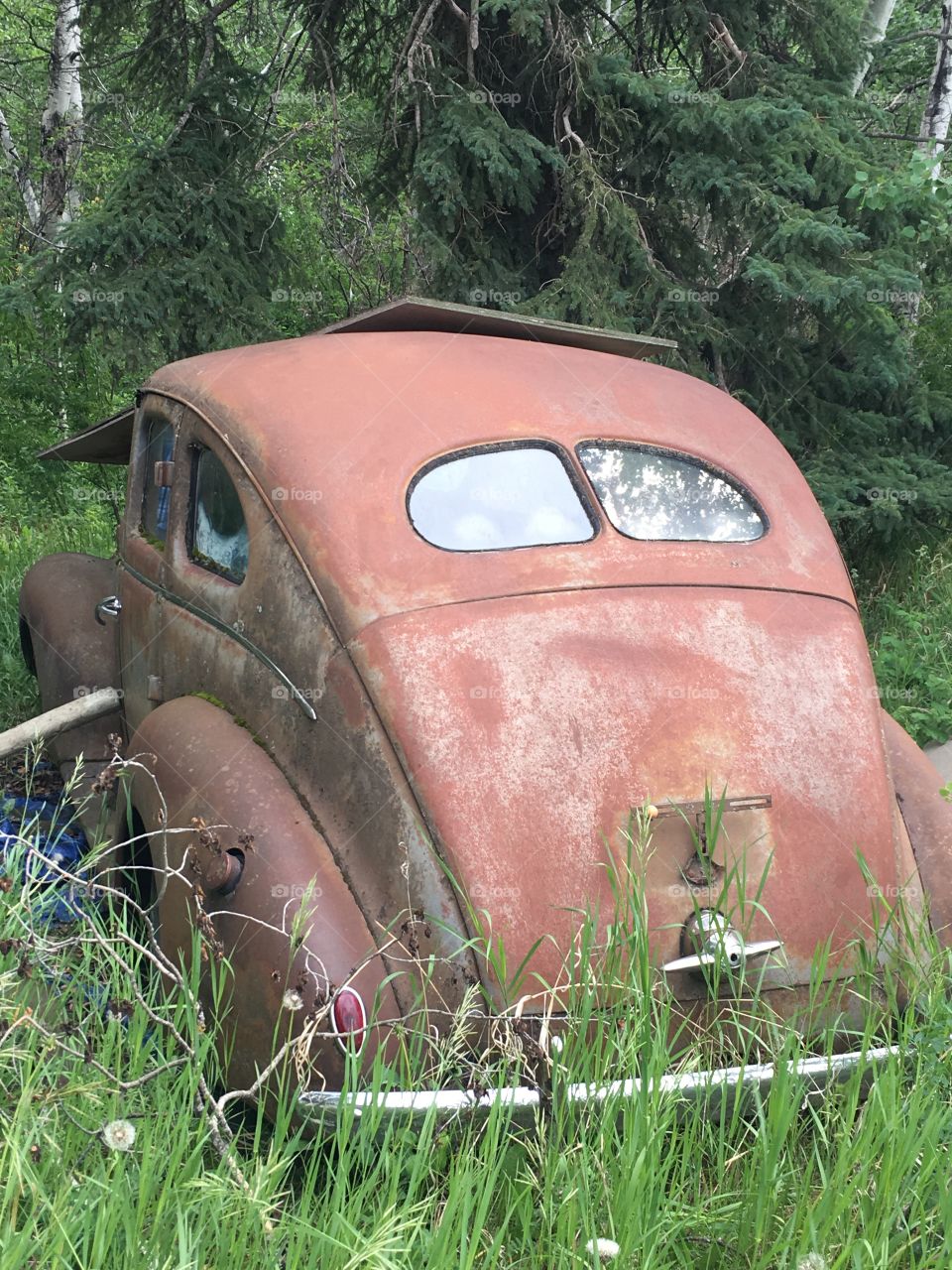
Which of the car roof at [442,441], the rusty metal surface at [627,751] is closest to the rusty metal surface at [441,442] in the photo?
the car roof at [442,441]

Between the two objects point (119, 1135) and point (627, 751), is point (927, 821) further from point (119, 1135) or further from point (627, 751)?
point (119, 1135)

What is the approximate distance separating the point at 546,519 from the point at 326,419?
0.69 meters

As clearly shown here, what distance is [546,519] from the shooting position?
3.30 meters

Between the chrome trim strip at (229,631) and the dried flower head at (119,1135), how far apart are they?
3.99 ft

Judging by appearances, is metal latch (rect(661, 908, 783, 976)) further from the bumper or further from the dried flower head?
the dried flower head

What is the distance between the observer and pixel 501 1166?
218 cm

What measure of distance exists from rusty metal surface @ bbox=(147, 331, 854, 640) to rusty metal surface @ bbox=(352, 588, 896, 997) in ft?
0.41

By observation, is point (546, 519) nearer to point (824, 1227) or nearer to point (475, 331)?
point (475, 331)

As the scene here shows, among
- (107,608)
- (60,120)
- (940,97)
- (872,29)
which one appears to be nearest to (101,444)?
(107,608)

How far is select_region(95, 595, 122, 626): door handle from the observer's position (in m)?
4.66

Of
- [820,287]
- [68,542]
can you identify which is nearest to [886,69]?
[820,287]

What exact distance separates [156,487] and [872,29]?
222 inches

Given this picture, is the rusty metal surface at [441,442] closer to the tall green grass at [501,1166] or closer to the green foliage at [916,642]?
the tall green grass at [501,1166]

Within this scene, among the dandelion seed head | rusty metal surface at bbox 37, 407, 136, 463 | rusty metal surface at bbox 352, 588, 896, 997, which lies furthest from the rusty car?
rusty metal surface at bbox 37, 407, 136, 463
